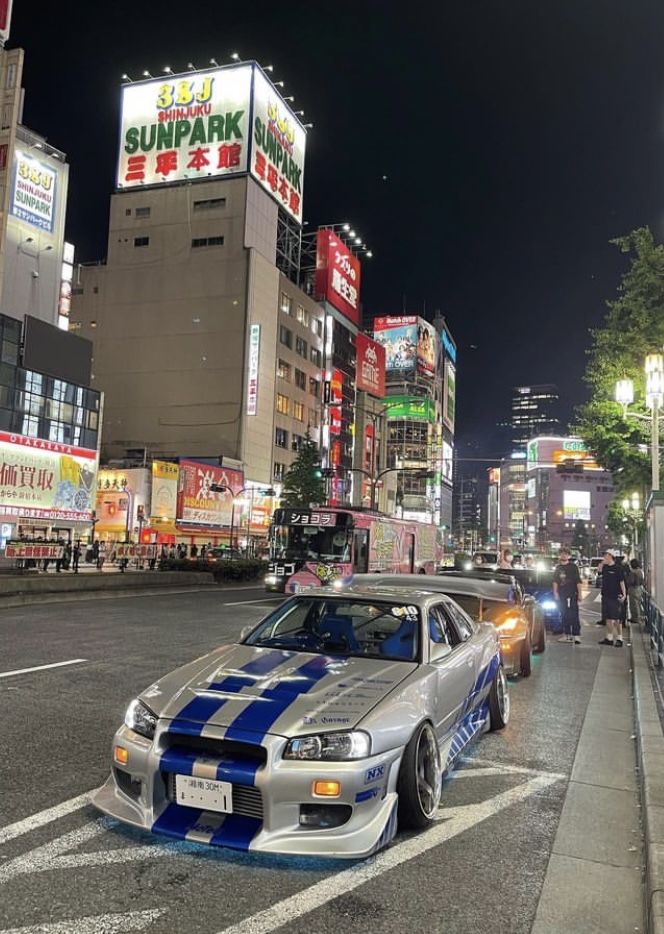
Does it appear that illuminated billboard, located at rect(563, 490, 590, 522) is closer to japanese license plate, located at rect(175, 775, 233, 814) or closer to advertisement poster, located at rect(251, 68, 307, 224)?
advertisement poster, located at rect(251, 68, 307, 224)

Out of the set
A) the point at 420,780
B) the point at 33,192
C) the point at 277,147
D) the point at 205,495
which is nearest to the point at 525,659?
the point at 420,780

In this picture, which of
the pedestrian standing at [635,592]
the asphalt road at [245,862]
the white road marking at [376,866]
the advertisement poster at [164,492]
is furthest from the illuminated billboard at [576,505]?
the white road marking at [376,866]

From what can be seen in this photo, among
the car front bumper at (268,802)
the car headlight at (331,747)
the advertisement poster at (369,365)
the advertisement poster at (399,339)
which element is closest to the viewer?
the car front bumper at (268,802)

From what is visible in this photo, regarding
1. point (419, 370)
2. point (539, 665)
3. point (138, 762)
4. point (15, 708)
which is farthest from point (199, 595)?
point (419, 370)

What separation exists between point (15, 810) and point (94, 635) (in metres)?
8.64

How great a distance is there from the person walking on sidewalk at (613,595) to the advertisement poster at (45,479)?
35746mm

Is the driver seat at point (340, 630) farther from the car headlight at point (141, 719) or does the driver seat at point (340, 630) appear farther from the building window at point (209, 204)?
the building window at point (209, 204)

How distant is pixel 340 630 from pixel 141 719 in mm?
1875

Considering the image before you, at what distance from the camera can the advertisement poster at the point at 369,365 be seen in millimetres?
92375

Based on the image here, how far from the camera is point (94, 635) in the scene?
41.5 feet

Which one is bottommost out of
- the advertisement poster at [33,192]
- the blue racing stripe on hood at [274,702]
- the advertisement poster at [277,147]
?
the blue racing stripe on hood at [274,702]


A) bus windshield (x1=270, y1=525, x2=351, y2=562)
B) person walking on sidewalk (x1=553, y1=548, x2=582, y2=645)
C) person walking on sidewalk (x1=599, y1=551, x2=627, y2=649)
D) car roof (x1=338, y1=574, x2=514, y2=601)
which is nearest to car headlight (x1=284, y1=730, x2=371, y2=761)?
car roof (x1=338, y1=574, x2=514, y2=601)

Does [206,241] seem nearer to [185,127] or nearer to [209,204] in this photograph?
[209,204]

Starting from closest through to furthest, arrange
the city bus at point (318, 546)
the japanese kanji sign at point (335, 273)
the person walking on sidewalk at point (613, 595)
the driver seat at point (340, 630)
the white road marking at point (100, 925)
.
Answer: the white road marking at point (100, 925) → the driver seat at point (340, 630) → the person walking on sidewalk at point (613, 595) → the city bus at point (318, 546) → the japanese kanji sign at point (335, 273)
